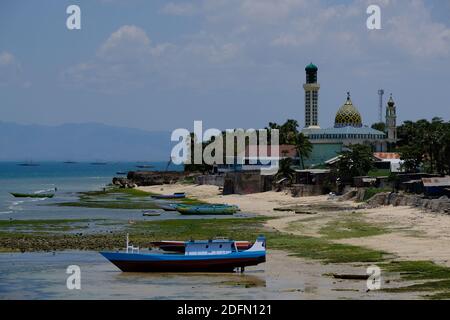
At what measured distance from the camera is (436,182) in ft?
287

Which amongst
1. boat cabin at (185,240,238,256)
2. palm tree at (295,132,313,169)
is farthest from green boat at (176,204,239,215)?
palm tree at (295,132,313,169)

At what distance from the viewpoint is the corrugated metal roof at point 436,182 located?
3406 inches

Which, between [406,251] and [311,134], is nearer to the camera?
[406,251]

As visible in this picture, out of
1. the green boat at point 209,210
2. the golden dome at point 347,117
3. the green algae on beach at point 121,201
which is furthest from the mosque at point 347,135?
the green boat at point 209,210

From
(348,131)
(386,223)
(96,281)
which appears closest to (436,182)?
(386,223)

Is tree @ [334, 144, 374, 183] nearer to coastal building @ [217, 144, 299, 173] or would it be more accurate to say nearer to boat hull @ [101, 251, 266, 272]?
coastal building @ [217, 144, 299, 173]

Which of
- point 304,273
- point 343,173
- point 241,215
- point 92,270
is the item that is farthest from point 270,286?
point 343,173

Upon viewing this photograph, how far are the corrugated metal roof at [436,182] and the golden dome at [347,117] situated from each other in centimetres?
6636

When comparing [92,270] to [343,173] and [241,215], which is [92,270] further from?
[343,173]

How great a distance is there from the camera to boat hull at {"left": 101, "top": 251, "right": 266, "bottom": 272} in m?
52.6

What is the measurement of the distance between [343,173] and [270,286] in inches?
2638

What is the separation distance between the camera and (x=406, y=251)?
5644 cm

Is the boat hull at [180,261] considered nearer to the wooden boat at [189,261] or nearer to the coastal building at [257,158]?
the wooden boat at [189,261]
